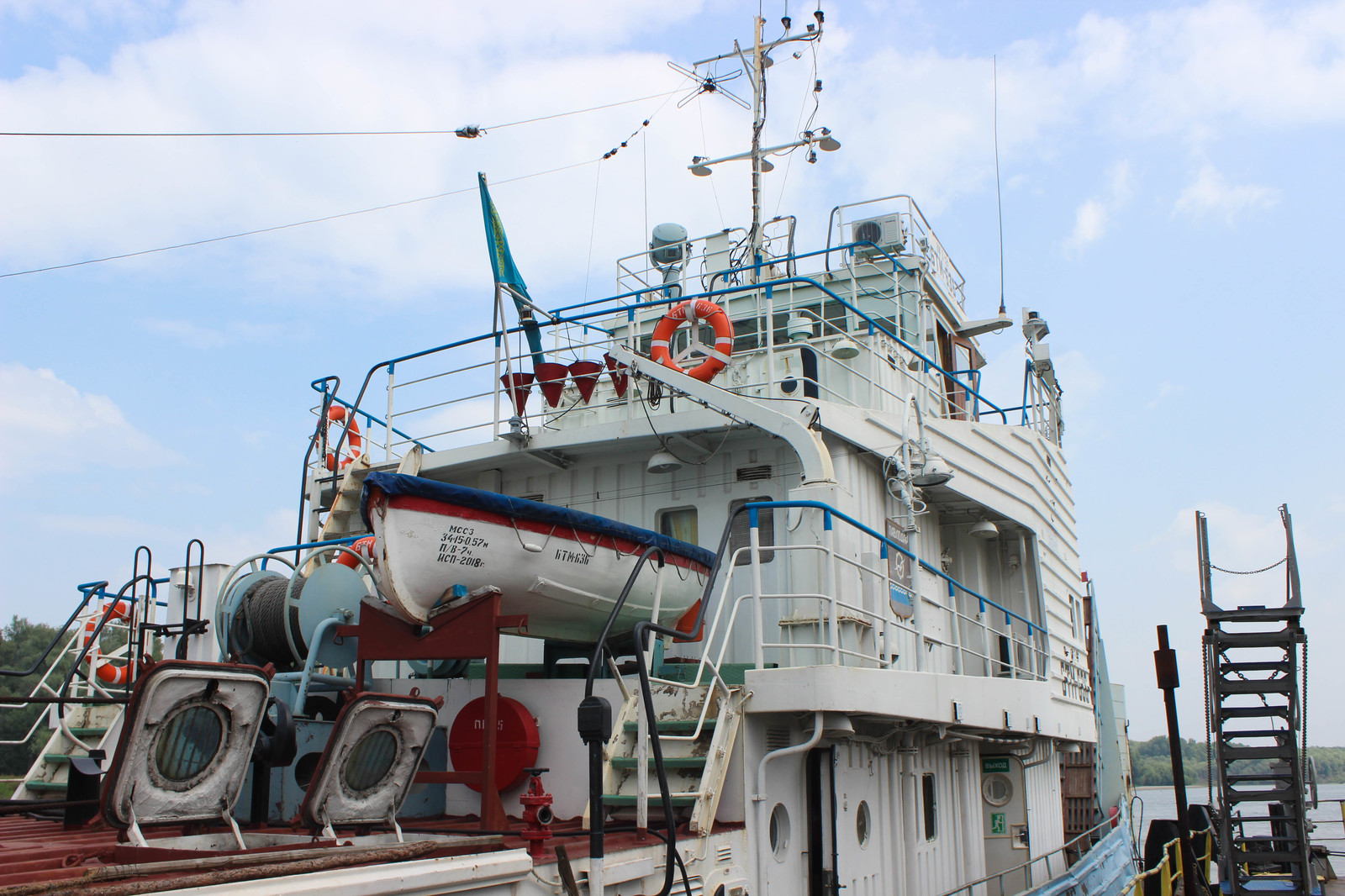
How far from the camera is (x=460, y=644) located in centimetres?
655

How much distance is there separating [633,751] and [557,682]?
2.86ft

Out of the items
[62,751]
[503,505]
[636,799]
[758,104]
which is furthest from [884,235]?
[62,751]

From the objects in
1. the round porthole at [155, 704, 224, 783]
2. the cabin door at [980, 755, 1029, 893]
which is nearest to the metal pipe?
the round porthole at [155, 704, 224, 783]

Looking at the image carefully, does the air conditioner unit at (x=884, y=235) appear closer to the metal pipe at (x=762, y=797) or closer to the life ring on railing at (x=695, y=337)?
the life ring on railing at (x=695, y=337)

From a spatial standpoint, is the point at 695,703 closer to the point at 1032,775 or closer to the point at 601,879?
the point at 601,879

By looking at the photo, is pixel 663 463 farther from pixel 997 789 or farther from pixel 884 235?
pixel 884 235

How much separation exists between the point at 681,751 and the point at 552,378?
4.79 meters

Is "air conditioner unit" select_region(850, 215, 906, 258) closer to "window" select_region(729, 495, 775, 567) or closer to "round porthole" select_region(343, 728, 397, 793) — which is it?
"window" select_region(729, 495, 775, 567)

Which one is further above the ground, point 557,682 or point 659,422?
point 659,422

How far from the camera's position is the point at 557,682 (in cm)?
731

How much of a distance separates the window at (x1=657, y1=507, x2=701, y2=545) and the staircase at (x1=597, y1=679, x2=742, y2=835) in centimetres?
278

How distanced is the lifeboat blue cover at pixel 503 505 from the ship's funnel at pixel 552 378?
2953 mm

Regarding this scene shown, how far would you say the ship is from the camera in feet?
15.9

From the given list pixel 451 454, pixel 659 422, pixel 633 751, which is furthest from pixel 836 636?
pixel 451 454
